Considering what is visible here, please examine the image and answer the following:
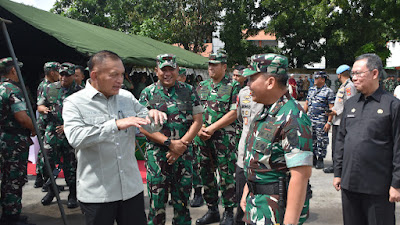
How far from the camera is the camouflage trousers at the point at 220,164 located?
15.0 feet

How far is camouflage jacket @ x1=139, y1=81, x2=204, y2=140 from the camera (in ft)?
12.2

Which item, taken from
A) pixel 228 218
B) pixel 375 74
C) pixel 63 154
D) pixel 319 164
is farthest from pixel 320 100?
pixel 63 154

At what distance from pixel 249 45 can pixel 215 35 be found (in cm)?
307

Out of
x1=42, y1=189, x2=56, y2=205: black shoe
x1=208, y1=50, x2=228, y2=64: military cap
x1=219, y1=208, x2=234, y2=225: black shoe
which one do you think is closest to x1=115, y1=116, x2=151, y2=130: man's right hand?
x1=208, y1=50, x2=228, y2=64: military cap

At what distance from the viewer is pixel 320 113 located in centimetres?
755

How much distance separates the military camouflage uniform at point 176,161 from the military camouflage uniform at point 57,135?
231cm

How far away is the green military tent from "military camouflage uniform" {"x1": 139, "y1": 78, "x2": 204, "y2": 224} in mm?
4362

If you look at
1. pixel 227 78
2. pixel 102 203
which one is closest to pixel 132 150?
pixel 102 203

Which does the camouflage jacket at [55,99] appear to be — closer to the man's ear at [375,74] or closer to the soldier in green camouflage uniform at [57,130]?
the soldier in green camouflage uniform at [57,130]

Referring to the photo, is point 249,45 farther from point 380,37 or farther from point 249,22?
point 380,37

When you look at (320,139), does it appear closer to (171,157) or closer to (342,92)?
(342,92)

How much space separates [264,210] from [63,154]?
13.9 feet

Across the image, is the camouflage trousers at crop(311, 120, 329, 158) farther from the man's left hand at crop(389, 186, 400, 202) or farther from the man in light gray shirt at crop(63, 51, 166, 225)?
the man in light gray shirt at crop(63, 51, 166, 225)

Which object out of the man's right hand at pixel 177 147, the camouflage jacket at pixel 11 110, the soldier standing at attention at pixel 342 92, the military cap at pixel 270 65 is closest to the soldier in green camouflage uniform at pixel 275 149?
the military cap at pixel 270 65
